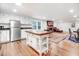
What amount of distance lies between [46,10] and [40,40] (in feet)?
1.79

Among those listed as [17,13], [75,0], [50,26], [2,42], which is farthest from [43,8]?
[2,42]

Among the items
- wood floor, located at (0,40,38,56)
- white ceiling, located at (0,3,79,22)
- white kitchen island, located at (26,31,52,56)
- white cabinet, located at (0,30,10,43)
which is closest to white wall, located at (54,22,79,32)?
white ceiling, located at (0,3,79,22)

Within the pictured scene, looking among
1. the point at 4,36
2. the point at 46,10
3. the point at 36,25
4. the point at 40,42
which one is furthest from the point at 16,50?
the point at 46,10

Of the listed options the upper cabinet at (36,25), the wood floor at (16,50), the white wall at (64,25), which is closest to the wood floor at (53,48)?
the wood floor at (16,50)

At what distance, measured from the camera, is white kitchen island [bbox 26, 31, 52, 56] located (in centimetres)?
191

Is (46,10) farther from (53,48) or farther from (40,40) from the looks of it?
(53,48)

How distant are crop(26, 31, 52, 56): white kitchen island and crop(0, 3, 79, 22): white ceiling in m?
0.31

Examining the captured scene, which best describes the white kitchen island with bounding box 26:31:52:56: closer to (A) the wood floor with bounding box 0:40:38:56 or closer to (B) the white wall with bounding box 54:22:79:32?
(A) the wood floor with bounding box 0:40:38:56

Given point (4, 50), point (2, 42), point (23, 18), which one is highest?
point (23, 18)

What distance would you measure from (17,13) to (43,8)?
470mm

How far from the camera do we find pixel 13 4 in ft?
6.25

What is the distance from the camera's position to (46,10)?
6.31ft

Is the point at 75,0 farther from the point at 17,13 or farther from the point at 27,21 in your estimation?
the point at 17,13

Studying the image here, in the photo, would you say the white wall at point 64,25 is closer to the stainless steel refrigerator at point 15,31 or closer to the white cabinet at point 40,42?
the white cabinet at point 40,42
